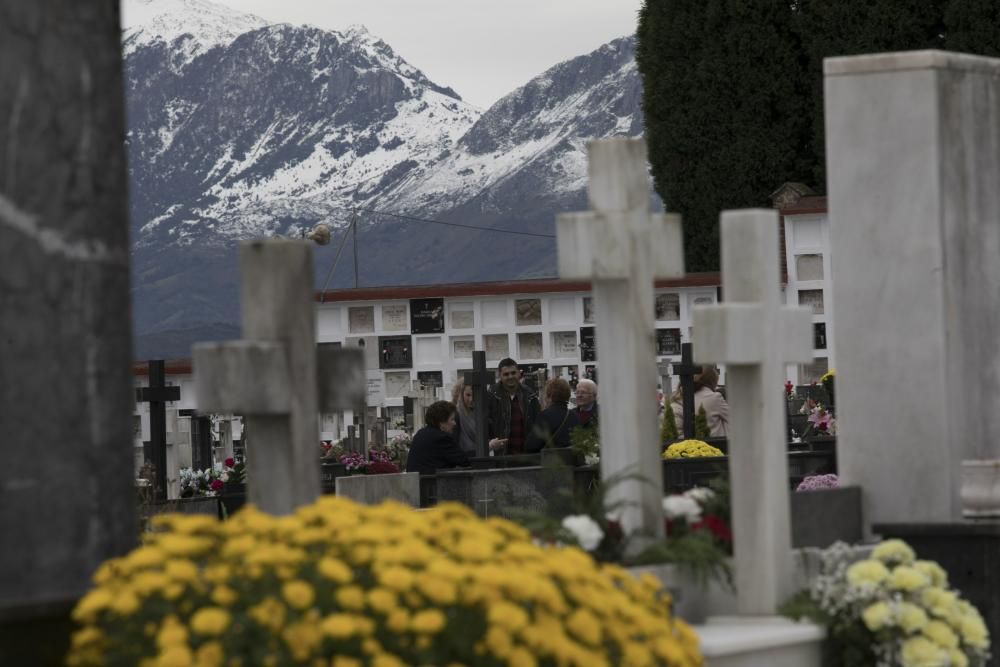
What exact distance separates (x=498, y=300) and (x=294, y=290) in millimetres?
17766

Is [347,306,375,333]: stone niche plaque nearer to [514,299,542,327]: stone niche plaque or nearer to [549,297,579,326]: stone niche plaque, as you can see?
[514,299,542,327]: stone niche plaque

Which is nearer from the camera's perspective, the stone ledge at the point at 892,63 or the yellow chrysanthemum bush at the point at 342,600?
the yellow chrysanthemum bush at the point at 342,600

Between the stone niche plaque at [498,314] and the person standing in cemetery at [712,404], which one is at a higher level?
the stone niche plaque at [498,314]

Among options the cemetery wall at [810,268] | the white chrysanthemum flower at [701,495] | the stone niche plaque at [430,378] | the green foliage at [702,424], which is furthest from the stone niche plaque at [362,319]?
the white chrysanthemum flower at [701,495]

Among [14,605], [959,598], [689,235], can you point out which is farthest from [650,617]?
[689,235]

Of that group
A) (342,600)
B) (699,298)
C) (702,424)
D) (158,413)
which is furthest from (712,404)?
(342,600)

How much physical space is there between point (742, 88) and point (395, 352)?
1470 centimetres

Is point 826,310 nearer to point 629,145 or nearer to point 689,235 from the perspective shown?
point 689,235

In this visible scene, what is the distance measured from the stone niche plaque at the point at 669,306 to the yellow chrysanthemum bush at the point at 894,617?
54.2 ft

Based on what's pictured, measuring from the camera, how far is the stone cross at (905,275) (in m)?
7.98

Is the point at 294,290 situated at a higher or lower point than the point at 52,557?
higher

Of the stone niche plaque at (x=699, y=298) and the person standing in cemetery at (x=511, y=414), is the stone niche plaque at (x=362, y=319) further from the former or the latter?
the person standing in cemetery at (x=511, y=414)

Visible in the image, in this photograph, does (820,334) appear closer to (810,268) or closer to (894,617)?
(810,268)

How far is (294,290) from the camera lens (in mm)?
5289
